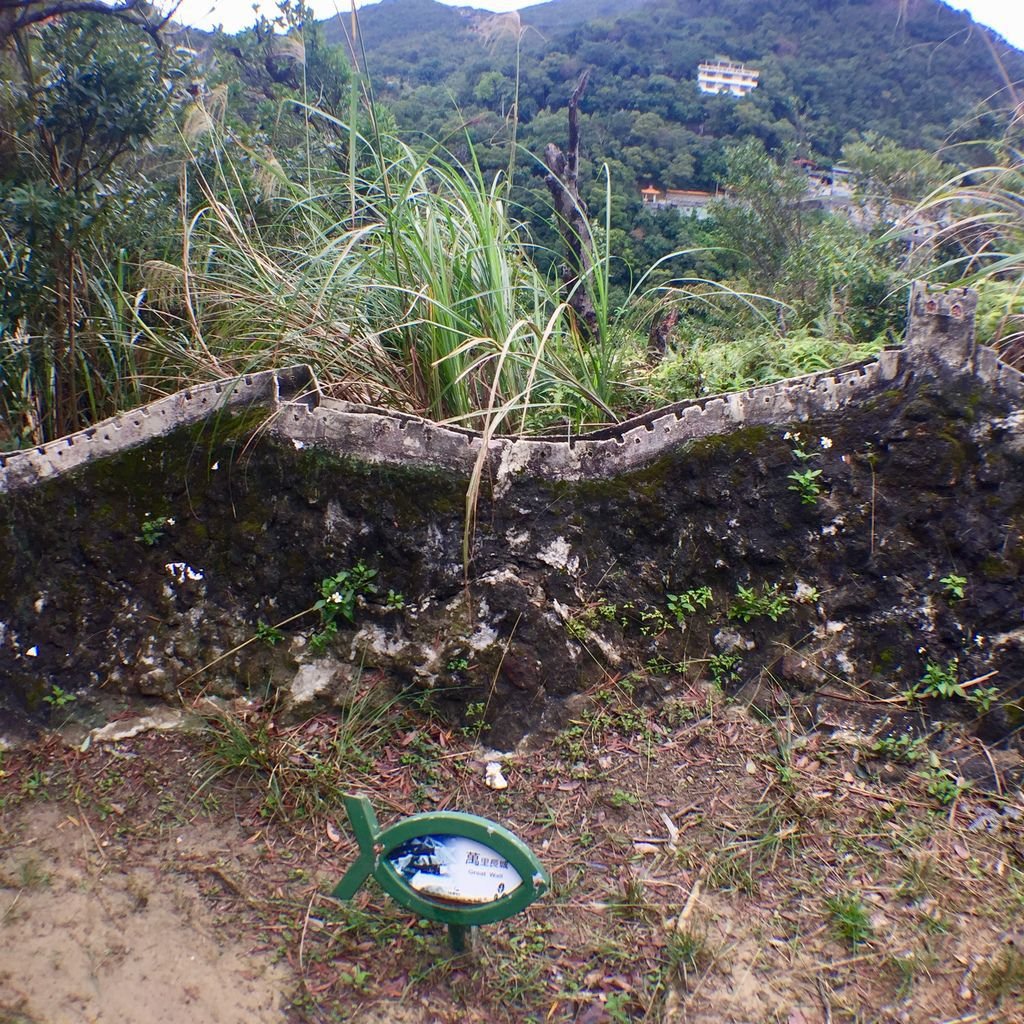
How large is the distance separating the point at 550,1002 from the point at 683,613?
1.34m

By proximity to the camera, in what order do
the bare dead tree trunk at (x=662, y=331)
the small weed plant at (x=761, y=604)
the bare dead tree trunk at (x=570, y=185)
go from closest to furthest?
1. the small weed plant at (x=761, y=604)
2. the bare dead tree trunk at (x=570, y=185)
3. the bare dead tree trunk at (x=662, y=331)

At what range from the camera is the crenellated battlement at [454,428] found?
2814mm

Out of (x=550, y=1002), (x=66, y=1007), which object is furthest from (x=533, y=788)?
(x=66, y=1007)

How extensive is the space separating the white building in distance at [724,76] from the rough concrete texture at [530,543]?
320 inches

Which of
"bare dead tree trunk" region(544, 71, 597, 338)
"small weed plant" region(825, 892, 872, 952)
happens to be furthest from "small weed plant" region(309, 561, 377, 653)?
"bare dead tree trunk" region(544, 71, 597, 338)

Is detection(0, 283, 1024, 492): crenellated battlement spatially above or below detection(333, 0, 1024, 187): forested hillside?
below

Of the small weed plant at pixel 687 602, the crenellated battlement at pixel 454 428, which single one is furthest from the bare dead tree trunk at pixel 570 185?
the small weed plant at pixel 687 602

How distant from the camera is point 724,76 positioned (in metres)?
9.48

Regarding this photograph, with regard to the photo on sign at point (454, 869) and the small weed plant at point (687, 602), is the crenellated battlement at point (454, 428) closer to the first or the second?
the small weed plant at point (687, 602)

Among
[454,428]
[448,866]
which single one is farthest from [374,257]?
[448,866]

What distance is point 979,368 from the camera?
8.97 feet

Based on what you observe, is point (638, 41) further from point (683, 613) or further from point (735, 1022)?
point (735, 1022)

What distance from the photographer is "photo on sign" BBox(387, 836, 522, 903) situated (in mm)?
1872

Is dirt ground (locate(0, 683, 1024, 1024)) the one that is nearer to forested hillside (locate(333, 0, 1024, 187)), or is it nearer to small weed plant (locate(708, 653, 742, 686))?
small weed plant (locate(708, 653, 742, 686))
